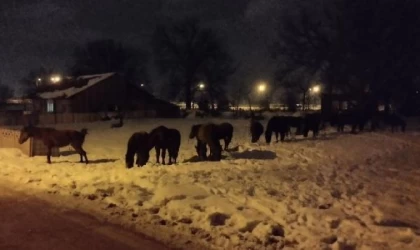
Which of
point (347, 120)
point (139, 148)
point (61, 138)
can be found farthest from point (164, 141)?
point (347, 120)

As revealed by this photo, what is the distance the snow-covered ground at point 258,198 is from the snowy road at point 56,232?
21.0 inches

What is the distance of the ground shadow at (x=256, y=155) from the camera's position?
20125mm

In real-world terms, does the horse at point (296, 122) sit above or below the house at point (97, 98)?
below

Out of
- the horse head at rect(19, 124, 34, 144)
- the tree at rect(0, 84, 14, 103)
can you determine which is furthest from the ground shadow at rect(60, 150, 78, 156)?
the tree at rect(0, 84, 14, 103)

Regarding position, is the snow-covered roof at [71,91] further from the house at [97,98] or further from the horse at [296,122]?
the horse at [296,122]

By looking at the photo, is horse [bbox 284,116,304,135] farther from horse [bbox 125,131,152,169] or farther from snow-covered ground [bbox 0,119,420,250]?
horse [bbox 125,131,152,169]

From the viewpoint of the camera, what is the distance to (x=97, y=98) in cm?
6269

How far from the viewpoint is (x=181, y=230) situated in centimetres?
901

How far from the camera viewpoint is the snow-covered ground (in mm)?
8516

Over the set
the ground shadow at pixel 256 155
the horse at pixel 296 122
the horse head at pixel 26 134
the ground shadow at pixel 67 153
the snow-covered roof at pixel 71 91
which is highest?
the snow-covered roof at pixel 71 91

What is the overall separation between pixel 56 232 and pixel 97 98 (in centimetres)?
5529

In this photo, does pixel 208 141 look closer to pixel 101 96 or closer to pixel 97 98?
pixel 97 98

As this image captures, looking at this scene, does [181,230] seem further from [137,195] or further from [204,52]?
[204,52]

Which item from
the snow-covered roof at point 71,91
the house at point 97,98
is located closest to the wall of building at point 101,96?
the house at point 97,98
